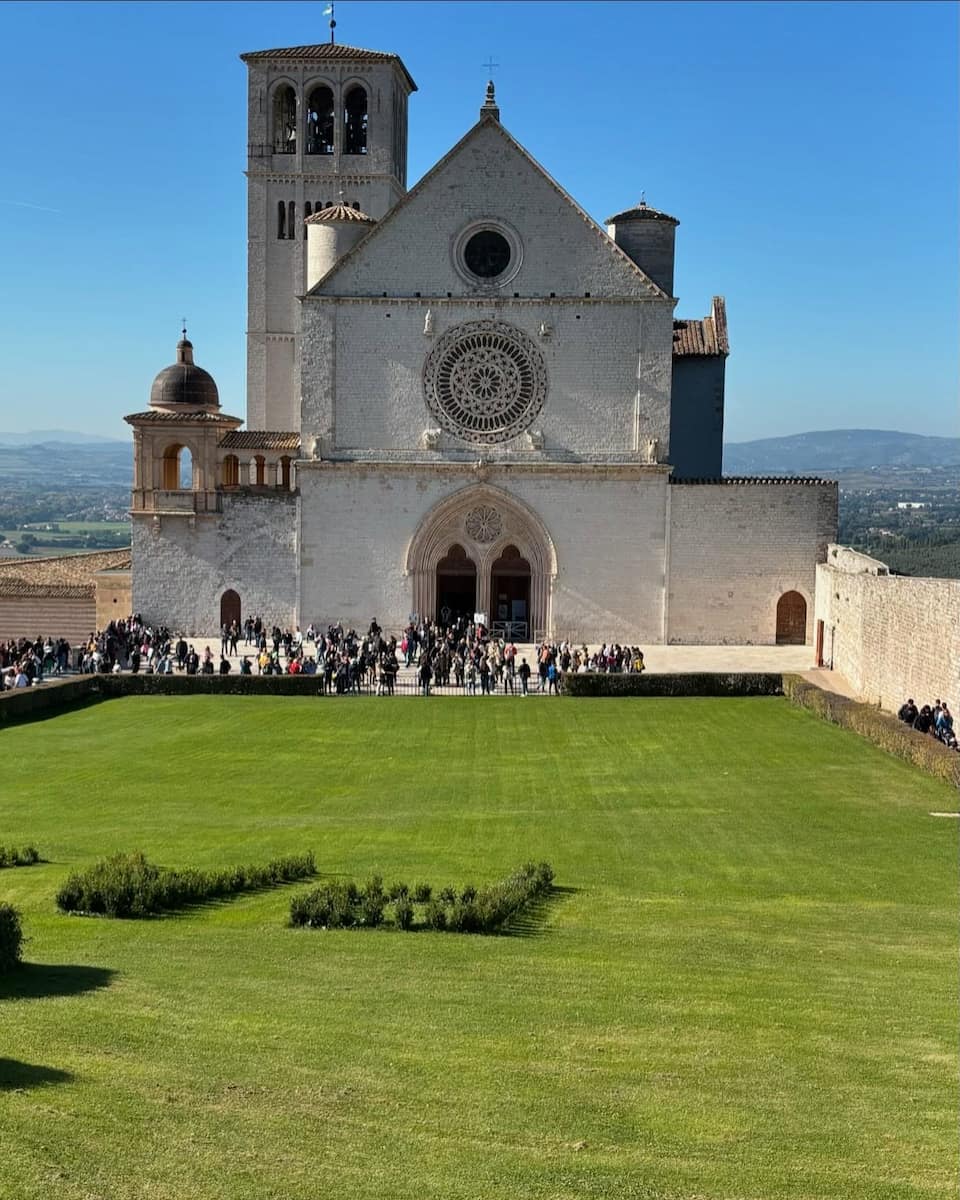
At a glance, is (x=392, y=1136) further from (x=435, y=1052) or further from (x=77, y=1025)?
(x=77, y=1025)

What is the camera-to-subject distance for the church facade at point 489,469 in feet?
152

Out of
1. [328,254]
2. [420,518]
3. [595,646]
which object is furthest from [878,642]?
[328,254]

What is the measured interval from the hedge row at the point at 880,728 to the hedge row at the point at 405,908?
35.3 feet

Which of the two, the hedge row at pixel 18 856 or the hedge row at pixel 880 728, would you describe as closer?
the hedge row at pixel 18 856

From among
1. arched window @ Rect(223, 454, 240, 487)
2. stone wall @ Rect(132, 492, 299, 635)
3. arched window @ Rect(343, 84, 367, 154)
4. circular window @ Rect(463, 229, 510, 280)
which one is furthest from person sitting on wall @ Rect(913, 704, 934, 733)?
arched window @ Rect(343, 84, 367, 154)

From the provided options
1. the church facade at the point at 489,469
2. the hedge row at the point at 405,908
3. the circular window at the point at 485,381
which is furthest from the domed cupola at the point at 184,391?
the hedge row at the point at 405,908

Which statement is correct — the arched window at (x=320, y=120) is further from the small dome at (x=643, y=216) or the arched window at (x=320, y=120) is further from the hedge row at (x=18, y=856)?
the hedge row at (x=18, y=856)

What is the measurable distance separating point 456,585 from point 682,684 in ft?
38.7

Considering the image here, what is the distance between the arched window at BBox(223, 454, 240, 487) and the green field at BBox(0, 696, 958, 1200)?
2456 centimetres

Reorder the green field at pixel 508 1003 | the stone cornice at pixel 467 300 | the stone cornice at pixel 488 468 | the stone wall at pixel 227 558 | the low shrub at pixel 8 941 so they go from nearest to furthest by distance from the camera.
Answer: the green field at pixel 508 1003 → the low shrub at pixel 8 941 → the stone cornice at pixel 467 300 → the stone cornice at pixel 488 468 → the stone wall at pixel 227 558

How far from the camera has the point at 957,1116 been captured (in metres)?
9.84

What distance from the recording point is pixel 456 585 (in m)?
48.8

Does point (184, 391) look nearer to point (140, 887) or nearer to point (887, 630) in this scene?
point (887, 630)

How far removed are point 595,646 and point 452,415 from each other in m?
8.08
